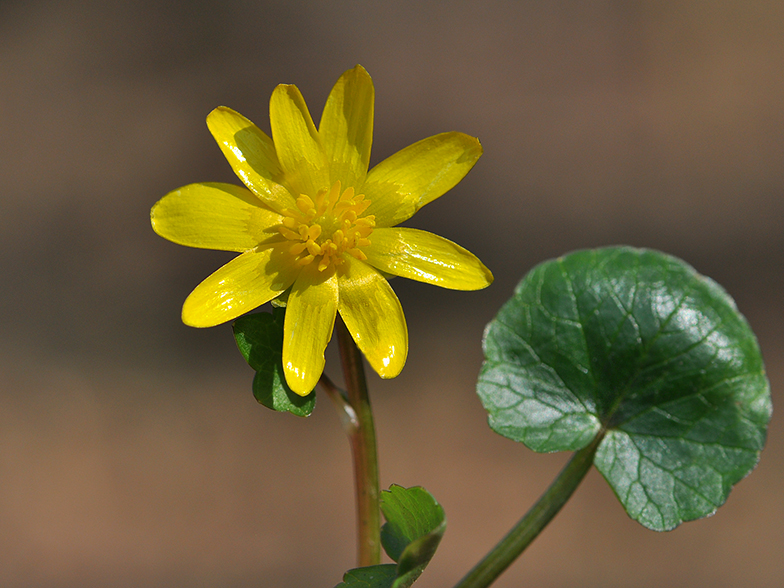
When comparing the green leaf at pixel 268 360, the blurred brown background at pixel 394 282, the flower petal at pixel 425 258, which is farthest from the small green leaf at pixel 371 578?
the blurred brown background at pixel 394 282

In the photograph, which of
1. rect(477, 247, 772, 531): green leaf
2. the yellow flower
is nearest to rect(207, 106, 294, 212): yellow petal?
the yellow flower

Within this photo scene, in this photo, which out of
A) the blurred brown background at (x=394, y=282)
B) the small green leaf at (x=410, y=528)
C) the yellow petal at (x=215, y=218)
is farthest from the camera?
the blurred brown background at (x=394, y=282)

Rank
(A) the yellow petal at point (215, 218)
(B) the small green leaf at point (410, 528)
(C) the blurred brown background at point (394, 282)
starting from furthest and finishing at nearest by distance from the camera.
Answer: (C) the blurred brown background at point (394, 282), (A) the yellow petal at point (215, 218), (B) the small green leaf at point (410, 528)

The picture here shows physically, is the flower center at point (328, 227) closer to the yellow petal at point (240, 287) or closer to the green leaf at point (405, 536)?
the yellow petal at point (240, 287)

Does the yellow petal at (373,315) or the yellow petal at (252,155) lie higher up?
the yellow petal at (252,155)

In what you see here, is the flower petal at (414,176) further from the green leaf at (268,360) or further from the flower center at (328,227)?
the green leaf at (268,360)

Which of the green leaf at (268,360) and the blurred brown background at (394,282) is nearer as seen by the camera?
the green leaf at (268,360)

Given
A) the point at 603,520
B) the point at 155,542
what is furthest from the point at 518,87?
the point at 155,542

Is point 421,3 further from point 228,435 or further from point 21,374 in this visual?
point 21,374
